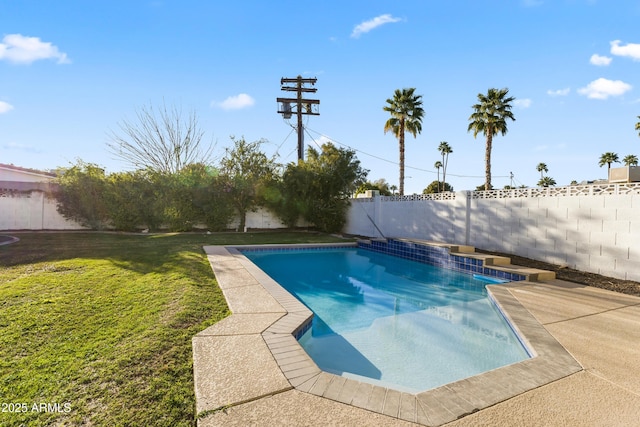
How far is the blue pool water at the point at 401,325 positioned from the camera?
11.0 feet

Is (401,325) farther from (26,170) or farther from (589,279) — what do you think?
(26,170)

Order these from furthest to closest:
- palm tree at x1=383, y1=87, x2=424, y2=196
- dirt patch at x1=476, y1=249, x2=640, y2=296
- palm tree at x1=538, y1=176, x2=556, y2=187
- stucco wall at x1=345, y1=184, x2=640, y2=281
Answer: palm tree at x1=538, y1=176, x2=556, y2=187 → palm tree at x1=383, y1=87, x2=424, y2=196 → stucco wall at x1=345, y1=184, x2=640, y2=281 → dirt patch at x1=476, y1=249, x2=640, y2=296

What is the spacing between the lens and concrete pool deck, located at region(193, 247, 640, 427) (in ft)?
6.48

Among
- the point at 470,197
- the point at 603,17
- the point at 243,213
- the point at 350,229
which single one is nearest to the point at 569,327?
the point at 470,197

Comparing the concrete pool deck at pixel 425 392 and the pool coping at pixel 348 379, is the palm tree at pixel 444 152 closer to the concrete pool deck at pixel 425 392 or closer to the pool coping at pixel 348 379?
the concrete pool deck at pixel 425 392

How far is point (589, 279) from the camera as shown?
6.14m

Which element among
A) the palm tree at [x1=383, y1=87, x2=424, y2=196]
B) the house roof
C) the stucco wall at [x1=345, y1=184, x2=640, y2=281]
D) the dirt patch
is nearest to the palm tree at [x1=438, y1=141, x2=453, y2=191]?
the palm tree at [x1=383, y1=87, x2=424, y2=196]

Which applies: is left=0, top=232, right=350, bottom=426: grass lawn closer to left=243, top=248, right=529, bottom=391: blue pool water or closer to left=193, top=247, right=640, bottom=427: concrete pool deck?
left=193, top=247, right=640, bottom=427: concrete pool deck

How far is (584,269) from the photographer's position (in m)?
6.64

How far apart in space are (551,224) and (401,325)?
536 cm

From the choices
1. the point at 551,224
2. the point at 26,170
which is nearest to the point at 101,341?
the point at 551,224

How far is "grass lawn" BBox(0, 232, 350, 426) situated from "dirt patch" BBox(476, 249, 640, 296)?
22.6 ft

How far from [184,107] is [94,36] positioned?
7.88m

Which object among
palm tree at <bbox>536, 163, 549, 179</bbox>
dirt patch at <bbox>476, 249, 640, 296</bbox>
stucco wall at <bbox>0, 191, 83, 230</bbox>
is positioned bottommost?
dirt patch at <bbox>476, 249, 640, 296</bbox>
